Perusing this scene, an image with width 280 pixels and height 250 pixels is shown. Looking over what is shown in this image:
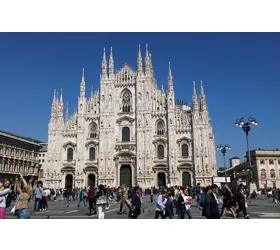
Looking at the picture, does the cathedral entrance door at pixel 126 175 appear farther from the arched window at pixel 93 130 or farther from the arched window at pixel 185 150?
the arched window at pixel 185 150

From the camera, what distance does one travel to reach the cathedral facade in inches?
1515

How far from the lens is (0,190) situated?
8312mm

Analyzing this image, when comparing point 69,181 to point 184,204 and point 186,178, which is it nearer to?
point 186,178

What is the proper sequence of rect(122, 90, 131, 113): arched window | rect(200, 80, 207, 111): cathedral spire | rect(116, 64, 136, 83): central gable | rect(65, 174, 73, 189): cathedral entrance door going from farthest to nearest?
rect(116, 64, 136, 83): central gable
rect(122, 90, 131, 113): arched window
rect(65, 174, 73, 189): cathedral entrance door
rect(200, 80, 207, 111): cathedral spire

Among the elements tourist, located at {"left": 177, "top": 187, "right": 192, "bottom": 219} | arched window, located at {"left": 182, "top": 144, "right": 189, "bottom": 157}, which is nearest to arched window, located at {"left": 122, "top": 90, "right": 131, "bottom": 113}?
arched window, located at {"left": 182, "top": 144, "right": 189, "bottom": 157}

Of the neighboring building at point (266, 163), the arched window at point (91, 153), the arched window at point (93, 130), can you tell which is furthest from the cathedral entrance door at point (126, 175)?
the neighboring building at point (266, 163)

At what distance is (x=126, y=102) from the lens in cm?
4197

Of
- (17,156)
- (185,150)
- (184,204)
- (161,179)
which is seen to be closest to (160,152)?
(185,150)

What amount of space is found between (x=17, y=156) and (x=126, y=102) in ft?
56.8

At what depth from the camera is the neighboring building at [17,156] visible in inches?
1515

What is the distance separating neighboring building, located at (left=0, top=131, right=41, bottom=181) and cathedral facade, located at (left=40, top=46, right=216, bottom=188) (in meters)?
4.57

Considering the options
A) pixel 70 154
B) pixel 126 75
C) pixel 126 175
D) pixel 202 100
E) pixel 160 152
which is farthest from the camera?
pixel 126 75

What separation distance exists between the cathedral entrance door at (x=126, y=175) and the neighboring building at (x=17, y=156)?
47.4 ft

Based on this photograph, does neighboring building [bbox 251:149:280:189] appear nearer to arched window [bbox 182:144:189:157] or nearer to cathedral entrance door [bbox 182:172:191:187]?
arched window [bbox 182:144:189:157]
